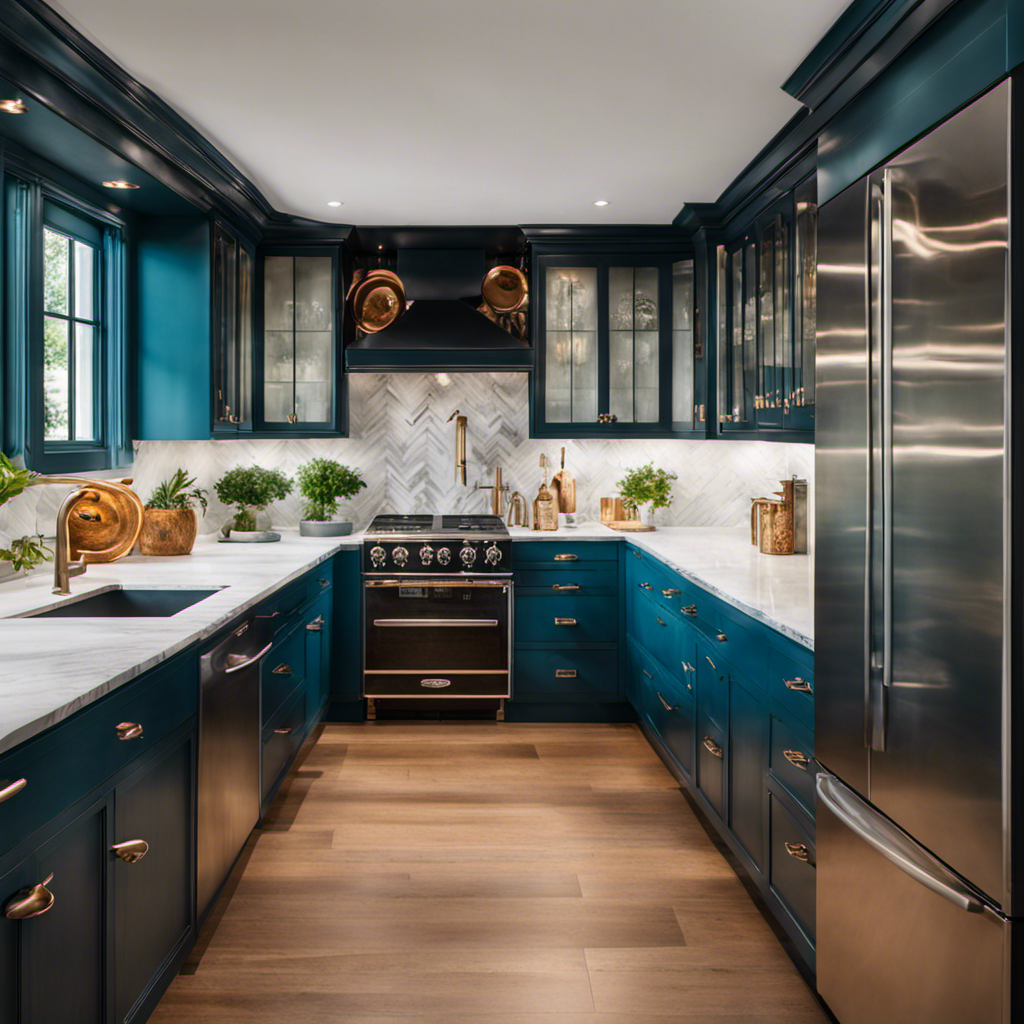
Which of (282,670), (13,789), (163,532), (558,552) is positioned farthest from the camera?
(558,552)

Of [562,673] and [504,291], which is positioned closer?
[562,673]

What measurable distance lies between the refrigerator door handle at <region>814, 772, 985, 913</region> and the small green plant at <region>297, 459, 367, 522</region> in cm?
305

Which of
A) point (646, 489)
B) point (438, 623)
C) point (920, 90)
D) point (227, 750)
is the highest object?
point (920, 90)

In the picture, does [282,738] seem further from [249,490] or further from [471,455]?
[471,455]

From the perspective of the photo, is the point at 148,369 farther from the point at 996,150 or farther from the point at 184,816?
the point at 996,150

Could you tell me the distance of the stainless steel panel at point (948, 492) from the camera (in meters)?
1.31

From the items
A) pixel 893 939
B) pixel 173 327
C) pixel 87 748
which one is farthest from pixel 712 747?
pixel 173 327

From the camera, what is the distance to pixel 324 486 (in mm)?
4406

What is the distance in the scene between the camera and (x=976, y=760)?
4.46ft

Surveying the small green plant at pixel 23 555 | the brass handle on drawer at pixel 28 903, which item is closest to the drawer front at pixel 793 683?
the brass handle on drawer at pixel 28 903

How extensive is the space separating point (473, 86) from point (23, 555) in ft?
6.64

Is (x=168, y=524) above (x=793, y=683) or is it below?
above

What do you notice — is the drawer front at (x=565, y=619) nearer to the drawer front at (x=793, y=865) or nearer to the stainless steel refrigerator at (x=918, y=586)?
the drawer front at (x=793, y=865)

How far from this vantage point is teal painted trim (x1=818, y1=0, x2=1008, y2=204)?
135 centimetres
